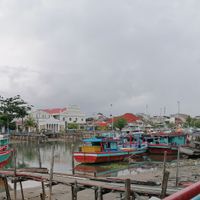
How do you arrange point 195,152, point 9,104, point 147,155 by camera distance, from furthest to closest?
point 9,104, point 147,155, point 195,152

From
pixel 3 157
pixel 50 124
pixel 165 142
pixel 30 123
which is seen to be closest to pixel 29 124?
pixel 30 123

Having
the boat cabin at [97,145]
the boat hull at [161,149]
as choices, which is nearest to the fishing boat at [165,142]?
the boat hull at [161,149]

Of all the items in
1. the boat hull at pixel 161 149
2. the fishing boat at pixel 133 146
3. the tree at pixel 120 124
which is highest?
the tree at pixel 120 124

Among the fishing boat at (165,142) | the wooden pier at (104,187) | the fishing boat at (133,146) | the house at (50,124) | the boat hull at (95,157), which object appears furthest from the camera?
the house at (50,124)

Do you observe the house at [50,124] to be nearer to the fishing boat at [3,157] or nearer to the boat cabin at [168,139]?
the boat cabin at [168,139]

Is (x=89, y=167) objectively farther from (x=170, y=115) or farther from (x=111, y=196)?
(x=170, y=115)

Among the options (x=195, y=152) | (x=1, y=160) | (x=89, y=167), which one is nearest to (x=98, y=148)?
(x=89, y=167)

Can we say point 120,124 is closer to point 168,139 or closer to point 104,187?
point 168,139

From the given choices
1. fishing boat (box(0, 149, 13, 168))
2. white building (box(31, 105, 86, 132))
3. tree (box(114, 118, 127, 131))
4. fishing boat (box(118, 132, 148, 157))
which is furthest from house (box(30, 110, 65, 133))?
fishing boat (box(0, 149, 13, 168))

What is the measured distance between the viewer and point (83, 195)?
17531 millimetres

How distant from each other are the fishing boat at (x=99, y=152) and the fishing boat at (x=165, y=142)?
772 centimetres

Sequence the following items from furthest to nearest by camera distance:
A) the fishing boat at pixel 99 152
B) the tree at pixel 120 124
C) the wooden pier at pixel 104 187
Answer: the tree at pixel 120 124 → the fishing boat at pixel 99 152 → the wooden pier at pixel 104 187

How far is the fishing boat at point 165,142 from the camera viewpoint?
40969 millimetres

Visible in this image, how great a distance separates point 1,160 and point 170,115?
13404cm
